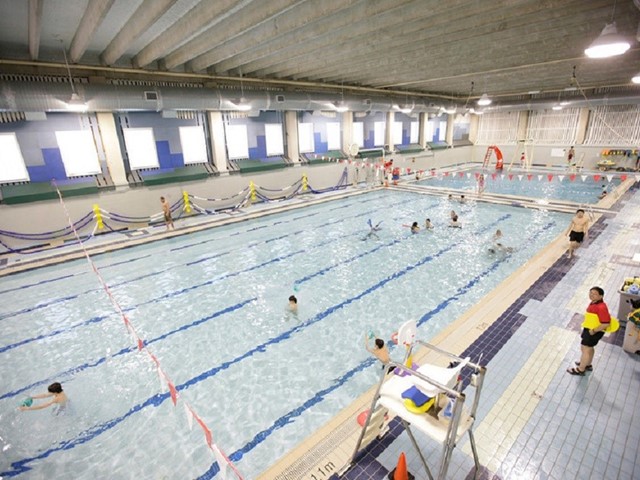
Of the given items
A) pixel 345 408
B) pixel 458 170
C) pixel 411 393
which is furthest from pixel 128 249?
pixel 458 170

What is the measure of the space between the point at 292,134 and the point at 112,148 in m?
7.46

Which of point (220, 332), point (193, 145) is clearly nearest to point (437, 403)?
point (220, 332)

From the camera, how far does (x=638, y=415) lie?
352cm

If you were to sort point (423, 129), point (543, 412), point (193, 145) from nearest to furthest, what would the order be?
point (543, 412) → point (193, 145) → point (423, 129)

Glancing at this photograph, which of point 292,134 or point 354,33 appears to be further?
point 292,134

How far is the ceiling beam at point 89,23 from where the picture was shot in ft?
16.4

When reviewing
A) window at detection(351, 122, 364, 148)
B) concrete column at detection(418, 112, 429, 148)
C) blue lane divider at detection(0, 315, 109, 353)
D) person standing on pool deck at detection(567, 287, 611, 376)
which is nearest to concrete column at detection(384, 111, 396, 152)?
window at detection(351, 122, 364, 148)

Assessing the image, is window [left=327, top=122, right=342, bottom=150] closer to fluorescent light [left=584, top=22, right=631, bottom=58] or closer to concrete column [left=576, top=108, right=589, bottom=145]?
fluorescent light [left=584, top=22, right=631, bottom=58]

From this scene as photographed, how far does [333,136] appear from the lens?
17719 millimetres

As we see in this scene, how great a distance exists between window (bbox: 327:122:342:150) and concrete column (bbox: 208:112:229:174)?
236 inches

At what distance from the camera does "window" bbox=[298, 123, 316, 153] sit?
1638 centimetres

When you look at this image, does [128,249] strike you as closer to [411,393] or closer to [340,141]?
[411,393]

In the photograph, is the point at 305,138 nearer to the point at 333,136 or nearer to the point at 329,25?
the point at 333,136

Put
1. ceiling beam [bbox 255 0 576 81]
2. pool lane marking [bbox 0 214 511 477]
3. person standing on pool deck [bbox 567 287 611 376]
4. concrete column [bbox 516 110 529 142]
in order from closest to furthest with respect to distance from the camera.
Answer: pool lane marking [bbox 0 214 511 477], person standing on pool deck [bbox 567 287 611 376], ceiling beam [bbox 255 0 576 81], concrete column [bbox 516 110 529 142]
